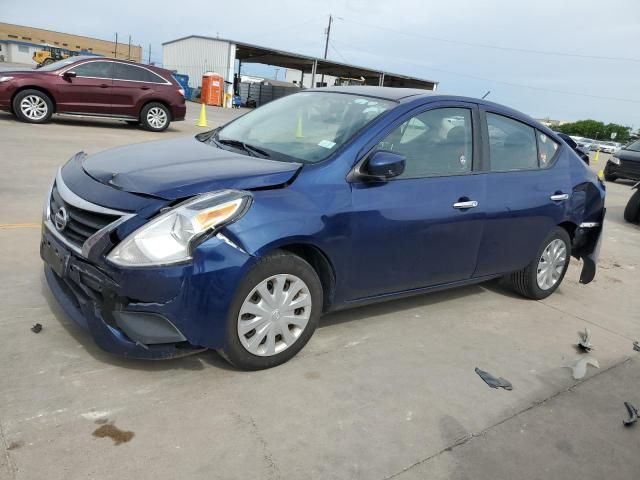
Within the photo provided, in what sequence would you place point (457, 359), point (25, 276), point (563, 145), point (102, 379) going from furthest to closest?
point (563, 145)
point (25, 276)
point (457, 359)
point (102, 379)

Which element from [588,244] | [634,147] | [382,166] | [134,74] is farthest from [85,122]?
[634,147]

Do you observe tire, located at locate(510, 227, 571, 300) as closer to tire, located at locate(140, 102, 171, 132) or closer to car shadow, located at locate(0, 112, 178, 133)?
tire, located at locate(140, 102, 171, 132)

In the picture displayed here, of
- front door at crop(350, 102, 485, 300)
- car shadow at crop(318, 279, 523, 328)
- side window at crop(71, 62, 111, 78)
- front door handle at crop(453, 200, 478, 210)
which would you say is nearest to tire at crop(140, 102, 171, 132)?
side window at crop(71, 62, 111, 78)

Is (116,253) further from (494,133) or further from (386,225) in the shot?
(494,133)

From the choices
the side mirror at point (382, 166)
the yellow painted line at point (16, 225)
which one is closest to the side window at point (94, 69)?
the yellow painted line at point (16, 225)

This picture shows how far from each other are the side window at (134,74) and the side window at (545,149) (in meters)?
10.6

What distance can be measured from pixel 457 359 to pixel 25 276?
3159mm

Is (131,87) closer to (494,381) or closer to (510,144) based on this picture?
(510,144)

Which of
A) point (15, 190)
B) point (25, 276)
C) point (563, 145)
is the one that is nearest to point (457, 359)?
point (563, 145)

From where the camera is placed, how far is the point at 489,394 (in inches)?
126

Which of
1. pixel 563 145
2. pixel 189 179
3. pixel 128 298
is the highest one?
pixel 563 145

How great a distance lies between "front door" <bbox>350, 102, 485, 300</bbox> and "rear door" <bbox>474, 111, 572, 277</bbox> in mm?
163

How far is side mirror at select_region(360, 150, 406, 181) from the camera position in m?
3.18

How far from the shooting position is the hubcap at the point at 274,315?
290 cm
